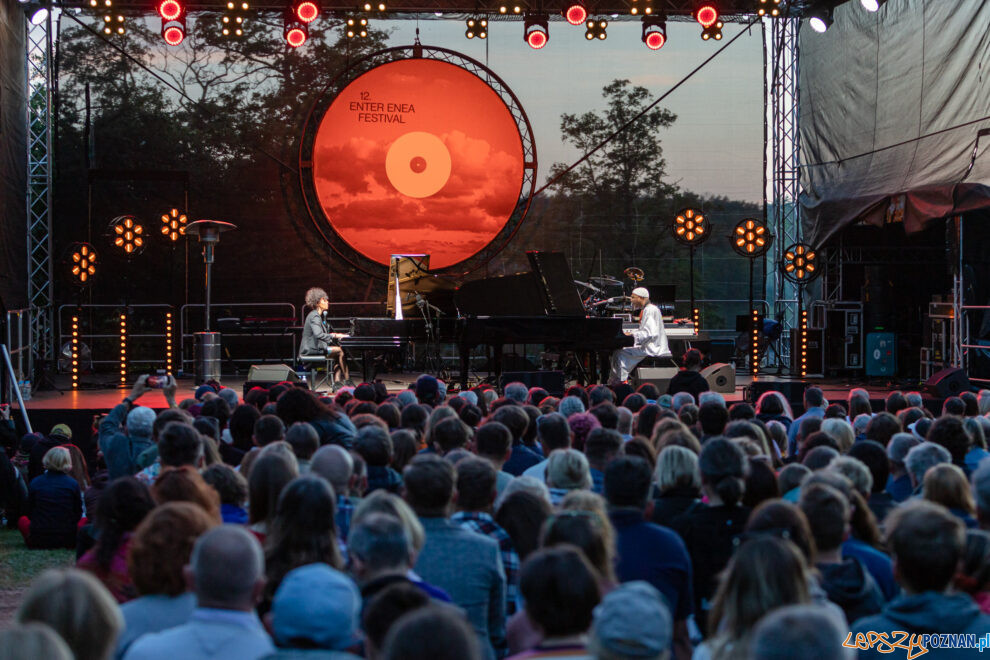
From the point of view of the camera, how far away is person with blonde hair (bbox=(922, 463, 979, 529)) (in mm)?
4082

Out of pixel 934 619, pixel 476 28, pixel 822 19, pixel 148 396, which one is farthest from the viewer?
pixel 822 19

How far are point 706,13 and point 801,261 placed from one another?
4189mm

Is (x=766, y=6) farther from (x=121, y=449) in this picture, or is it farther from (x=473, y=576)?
(x=473, y=576)

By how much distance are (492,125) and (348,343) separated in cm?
609

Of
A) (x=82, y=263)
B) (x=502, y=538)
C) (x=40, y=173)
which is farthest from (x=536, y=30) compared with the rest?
(x=502, y=538)

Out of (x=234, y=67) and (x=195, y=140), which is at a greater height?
(x=234, y=67)

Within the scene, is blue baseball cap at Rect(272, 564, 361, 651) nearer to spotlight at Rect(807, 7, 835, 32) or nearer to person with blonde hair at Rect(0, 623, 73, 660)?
person with blonde hair at Rect(0, 623, 73, 660)

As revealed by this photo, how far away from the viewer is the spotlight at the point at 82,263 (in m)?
16.0

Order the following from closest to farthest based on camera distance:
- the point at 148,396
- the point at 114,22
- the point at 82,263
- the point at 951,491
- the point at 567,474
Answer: the point at 951,491
the point at 567,474
the point at 148,396
the point at 114,22
the point at 82,263

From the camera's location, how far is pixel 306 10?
15.3 m

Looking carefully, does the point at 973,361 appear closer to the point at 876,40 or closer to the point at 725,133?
the point at 876,40

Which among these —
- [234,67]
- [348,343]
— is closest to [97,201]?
[234,67]

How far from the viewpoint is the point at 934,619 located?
9.92ft

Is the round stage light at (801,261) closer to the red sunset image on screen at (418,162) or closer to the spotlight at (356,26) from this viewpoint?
the red sunset image on screen at (418,162)
